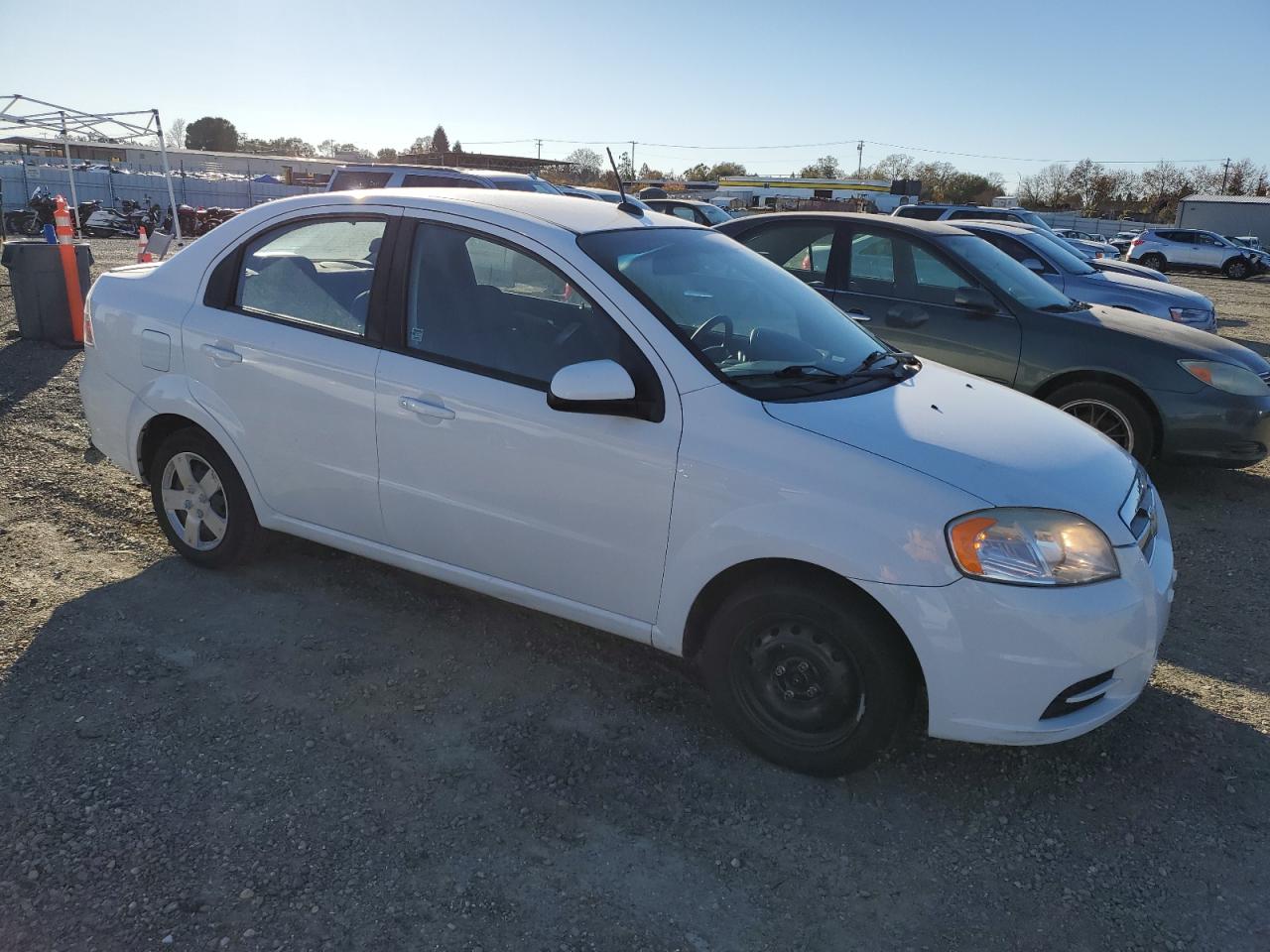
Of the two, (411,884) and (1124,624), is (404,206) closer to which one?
(411,884)

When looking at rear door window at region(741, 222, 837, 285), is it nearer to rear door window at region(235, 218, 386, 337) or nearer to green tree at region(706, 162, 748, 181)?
rear door window at region(235, 218, 386, 337)

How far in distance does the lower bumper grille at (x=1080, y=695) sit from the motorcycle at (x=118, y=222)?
97.4ft

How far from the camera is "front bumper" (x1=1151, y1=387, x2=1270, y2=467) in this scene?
230 inches

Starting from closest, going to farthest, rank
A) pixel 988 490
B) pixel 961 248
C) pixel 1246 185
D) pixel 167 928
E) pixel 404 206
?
pixel 167 928 < pixel 988 490 < pixel 404 206 < pixel 961 248 < pixel 1246 185

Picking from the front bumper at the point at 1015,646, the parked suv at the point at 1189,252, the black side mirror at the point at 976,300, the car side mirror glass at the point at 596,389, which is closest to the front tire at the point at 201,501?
the car side mirror glass at the point at 596,389

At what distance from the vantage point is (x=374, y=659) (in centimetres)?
371

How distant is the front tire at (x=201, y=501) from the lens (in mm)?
4172

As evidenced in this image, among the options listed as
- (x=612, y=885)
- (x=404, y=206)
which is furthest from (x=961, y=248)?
(x=612, y=885)

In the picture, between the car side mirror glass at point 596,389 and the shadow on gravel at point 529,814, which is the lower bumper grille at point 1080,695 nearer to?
the shadow on gravel at point 529,814

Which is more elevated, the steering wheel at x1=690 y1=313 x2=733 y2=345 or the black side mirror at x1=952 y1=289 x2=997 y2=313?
the steering wheel at x1=690 y1=313 x2=733 y2=345

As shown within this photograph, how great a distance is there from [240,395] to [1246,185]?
10279 centimetres

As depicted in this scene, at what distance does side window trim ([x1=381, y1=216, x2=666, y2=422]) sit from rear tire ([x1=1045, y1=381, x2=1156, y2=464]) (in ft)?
12.7

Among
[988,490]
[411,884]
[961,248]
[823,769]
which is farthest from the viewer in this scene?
[961,248]

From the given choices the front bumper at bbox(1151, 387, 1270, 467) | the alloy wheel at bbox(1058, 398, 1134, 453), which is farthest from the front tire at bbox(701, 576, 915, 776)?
the front bumper at bbox(1151, 387, 1270, 467)
